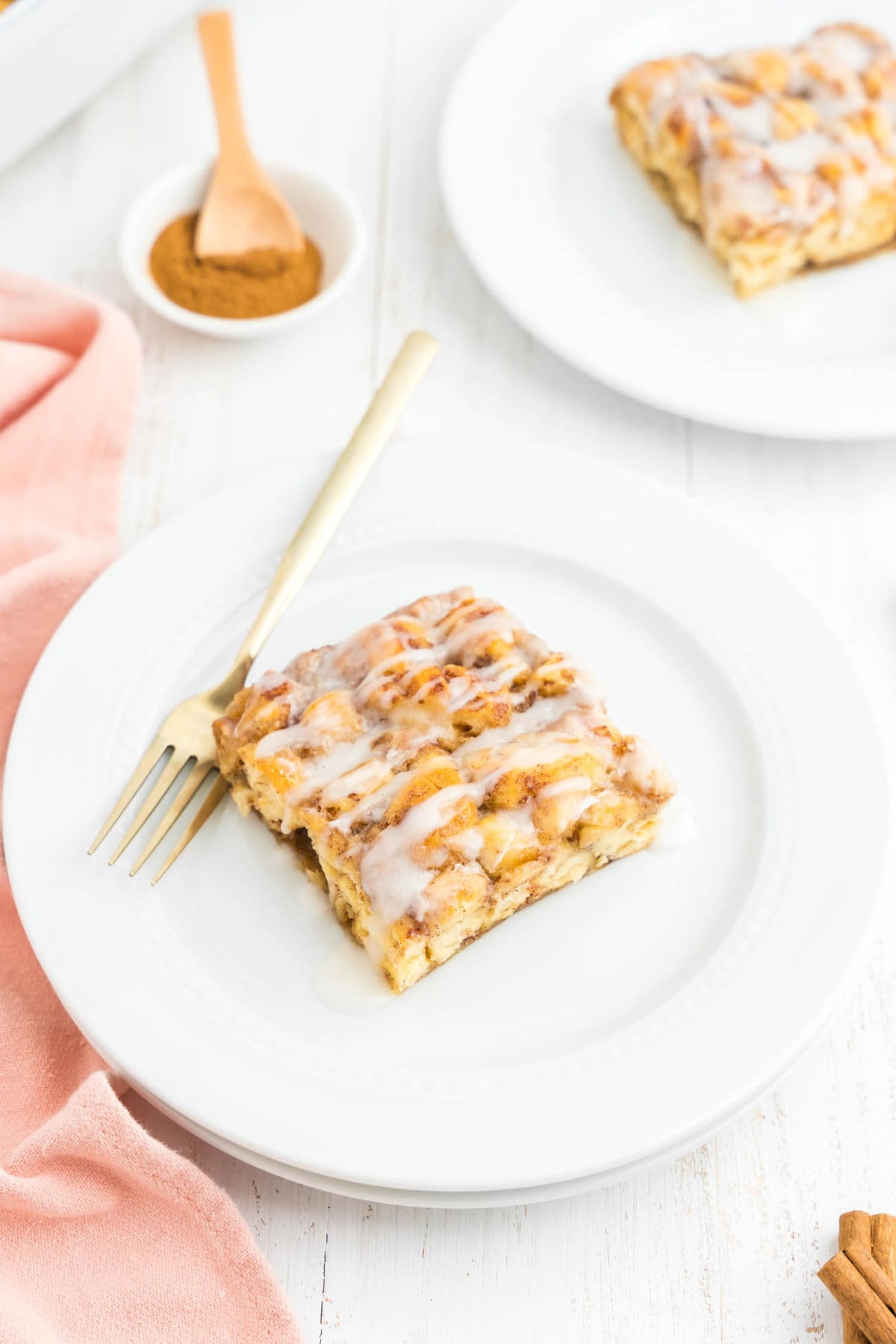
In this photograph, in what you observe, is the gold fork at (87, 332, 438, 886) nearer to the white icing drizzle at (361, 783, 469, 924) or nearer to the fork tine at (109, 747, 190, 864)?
the fork tine at (109, 747, 190, 864)

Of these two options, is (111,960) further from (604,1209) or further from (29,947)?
(604,1209)

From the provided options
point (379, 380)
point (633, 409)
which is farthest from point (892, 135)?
point (379, 380)

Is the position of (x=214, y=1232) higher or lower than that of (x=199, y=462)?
lower

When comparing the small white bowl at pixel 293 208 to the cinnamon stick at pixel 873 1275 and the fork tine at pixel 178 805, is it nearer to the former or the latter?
the fork tine at pixel 178 805

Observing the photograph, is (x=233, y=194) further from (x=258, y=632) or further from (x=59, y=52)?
(x=258, y=632)

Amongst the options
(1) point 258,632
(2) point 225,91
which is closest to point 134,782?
(1) point 258,632

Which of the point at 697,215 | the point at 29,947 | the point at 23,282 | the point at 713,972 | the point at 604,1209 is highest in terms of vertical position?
the point at 23,282
